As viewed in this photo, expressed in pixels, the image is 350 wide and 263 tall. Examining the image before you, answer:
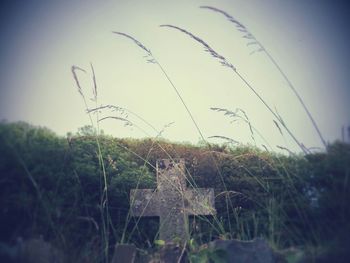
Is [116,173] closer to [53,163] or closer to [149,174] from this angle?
[149,174]

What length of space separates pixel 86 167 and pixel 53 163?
78 cm

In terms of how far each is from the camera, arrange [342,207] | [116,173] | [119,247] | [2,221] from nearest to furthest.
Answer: [342,207]
[2,221]
[119,247]
[116,173]

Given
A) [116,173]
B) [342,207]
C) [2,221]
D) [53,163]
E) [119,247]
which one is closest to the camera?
[342,207]

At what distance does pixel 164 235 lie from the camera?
3035mm

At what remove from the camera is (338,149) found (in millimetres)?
1936

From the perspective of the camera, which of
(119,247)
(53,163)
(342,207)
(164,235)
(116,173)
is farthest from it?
(116,173)

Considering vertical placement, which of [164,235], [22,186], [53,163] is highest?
[53,163]

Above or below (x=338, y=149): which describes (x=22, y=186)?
below

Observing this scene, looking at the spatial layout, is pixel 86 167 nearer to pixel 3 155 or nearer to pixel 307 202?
pixel 3 155

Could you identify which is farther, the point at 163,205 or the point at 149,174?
the point at 149,174

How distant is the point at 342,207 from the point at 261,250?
0.57 metres

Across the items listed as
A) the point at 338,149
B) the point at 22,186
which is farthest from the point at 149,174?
the point at 338,149

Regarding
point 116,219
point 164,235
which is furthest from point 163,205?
point 116,219

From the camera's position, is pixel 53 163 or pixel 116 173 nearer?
pixel 53 163
